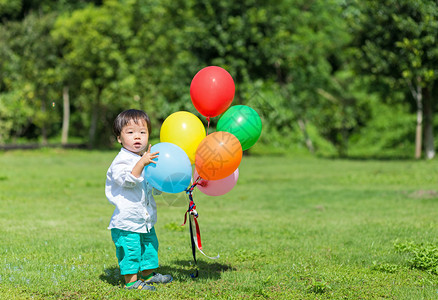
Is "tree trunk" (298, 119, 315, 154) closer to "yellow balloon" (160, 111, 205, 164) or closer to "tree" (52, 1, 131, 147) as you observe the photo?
"tree" (52, 1, 131, 147)

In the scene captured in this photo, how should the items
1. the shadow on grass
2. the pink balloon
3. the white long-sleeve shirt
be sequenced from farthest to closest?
the shadow on grass → the pink balloon → the white long-sleeve shirt

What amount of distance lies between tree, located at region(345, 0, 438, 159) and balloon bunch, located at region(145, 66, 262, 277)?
59.0ft

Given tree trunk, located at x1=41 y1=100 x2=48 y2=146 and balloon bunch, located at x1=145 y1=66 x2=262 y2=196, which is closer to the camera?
balloon bunch, located at x1=145 y1=66 x2=262 y2=196

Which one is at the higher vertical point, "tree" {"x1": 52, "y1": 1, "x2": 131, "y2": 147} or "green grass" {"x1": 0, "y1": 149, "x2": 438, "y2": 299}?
"tree" {"x1": 52, "y1": 1, "x2": 131, "y2": 147}

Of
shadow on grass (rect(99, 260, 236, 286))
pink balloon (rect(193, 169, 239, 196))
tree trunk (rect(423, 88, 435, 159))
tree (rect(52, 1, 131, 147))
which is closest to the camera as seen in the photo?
pink balloon (rect(193, 169, 239, 196))

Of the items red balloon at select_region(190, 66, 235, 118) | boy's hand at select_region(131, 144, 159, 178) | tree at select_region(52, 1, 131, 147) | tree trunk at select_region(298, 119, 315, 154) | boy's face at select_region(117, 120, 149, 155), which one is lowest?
tree trunk at select_region(298, 119, 315, 154)

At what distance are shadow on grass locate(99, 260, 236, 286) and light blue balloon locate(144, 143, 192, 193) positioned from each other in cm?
128

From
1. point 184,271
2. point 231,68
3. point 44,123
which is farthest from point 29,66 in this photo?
point 184,271

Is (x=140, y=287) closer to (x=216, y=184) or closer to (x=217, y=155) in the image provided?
(x=216, y=184)

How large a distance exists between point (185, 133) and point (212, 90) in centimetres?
61

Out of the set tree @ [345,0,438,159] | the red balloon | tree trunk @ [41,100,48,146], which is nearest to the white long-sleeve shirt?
the red balloon

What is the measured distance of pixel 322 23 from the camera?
31.2m

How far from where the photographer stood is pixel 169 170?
17.1 ft

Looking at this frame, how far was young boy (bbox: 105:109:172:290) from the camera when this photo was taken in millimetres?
5305
